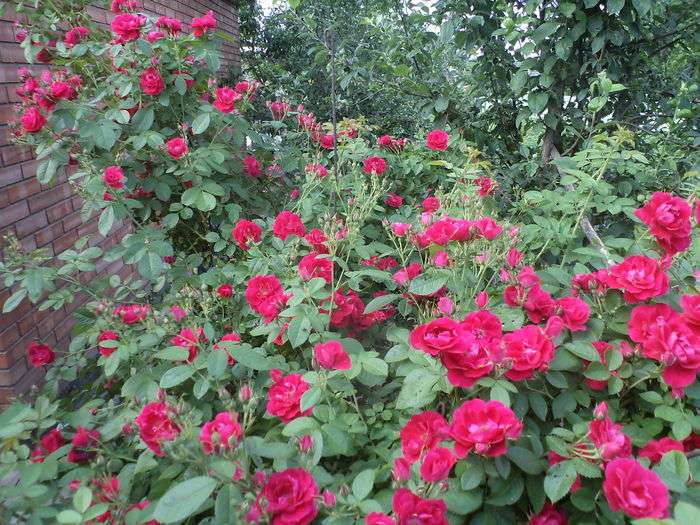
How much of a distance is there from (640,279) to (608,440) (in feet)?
1.08

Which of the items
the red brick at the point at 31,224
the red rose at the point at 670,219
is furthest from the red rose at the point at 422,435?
the red brick at the point at 31,224

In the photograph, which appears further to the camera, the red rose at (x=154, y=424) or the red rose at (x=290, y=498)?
the red rose at (x=154, y=424)

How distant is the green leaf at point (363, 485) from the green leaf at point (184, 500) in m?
0.23

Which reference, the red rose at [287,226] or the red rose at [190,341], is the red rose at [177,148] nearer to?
the red rose at [287,226]

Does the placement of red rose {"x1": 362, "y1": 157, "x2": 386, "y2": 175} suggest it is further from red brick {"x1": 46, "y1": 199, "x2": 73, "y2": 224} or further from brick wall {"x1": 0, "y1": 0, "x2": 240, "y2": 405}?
red brick {"x1": 46, "y1": 199, "x2": 73, "y2": 224}

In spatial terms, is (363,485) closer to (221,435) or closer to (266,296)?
(221,435)

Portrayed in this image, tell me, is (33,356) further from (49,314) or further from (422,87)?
(422,87)

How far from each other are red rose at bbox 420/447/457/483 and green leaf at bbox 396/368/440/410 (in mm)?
172

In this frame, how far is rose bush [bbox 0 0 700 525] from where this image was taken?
0.75 m

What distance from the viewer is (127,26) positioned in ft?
5.33

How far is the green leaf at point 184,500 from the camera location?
681 millimetres

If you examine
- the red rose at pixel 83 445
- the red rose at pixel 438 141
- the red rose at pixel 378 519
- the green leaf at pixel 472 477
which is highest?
the red rose at pixel 438 141

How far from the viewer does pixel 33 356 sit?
1.58 meters

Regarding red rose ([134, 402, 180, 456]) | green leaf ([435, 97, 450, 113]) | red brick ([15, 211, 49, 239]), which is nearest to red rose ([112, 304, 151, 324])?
red rose ([134, 402, 180, 456])
